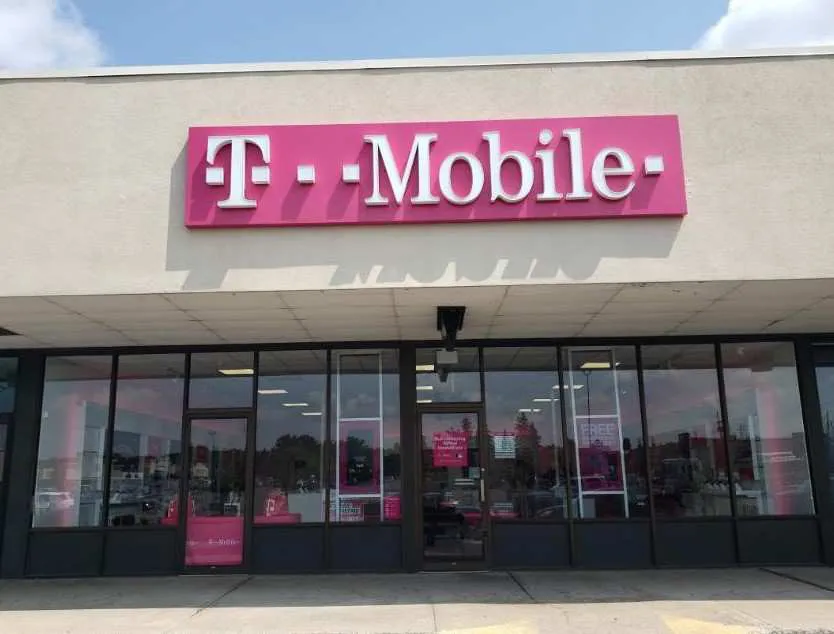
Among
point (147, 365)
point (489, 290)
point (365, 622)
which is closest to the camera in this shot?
point (365, 622)

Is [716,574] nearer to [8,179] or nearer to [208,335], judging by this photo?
[208,335]

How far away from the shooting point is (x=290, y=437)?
10.7m

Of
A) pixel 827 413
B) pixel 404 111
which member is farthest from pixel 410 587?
pixel 827 413

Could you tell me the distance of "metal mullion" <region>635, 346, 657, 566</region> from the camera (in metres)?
10.3

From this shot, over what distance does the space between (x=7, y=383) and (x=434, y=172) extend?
23.6ft

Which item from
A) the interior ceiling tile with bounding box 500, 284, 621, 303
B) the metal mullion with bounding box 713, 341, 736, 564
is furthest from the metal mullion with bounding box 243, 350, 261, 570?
the metal mullion with bounding box 713, 341, 736, 564

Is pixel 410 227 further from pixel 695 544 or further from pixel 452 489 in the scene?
pixel 695 544

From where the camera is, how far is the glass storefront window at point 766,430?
1055cm

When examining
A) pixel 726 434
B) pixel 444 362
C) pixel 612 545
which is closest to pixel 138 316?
pixel 444 362

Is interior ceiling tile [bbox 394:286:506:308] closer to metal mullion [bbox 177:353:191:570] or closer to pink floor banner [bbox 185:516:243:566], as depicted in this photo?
metal mullion [bbox 177:353:191:570]

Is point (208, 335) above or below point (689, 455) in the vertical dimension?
above

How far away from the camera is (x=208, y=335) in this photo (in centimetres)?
1023

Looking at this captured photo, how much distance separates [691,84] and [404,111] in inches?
128

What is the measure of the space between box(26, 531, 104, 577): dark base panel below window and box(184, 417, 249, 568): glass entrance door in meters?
1.29
